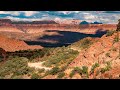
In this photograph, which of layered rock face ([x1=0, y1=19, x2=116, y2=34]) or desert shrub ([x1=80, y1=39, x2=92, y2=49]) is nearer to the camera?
desert shrub ([x1=80, y1=39, x2=92, y2=49])

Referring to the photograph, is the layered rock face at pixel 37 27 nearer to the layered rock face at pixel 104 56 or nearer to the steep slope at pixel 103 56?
the layered rock face at pixel 104 56

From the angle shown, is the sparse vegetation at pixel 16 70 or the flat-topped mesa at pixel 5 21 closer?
the sparse vegetation at pixel 16 70

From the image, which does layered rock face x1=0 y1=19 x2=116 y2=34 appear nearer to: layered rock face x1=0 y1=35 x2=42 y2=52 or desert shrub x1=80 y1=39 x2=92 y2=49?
layered rock face x1=0 y1=35 x2=42 y2=52

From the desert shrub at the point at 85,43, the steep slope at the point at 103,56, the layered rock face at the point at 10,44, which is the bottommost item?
the layered rock face at the point at 10,44

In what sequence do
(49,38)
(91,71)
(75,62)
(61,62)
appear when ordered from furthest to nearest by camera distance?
1. (49,38)
2. (61,62)
3. (75,62)
4. (91,71)

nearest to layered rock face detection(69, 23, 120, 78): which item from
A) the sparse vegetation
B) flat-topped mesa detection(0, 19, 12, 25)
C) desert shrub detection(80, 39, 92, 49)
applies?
the sparse vegetation

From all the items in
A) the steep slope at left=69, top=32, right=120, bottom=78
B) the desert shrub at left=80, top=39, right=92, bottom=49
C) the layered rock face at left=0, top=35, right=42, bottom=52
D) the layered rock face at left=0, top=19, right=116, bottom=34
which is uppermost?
the steep slope at left=69, top=32, right=120, bottom=78

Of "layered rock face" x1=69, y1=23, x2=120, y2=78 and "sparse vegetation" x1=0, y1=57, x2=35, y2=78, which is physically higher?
"layered rock face" x1=69, y1=23, x2=120, y2=78

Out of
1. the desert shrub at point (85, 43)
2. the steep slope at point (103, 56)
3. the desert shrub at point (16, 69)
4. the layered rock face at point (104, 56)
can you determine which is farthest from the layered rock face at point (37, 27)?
the steep slope at point (103, 56)

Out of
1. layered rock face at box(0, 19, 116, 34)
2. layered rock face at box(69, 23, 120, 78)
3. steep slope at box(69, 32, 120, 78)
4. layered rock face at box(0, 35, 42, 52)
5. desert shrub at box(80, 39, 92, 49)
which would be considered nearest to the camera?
layered rock face at box(69, 23, 120, 78)
